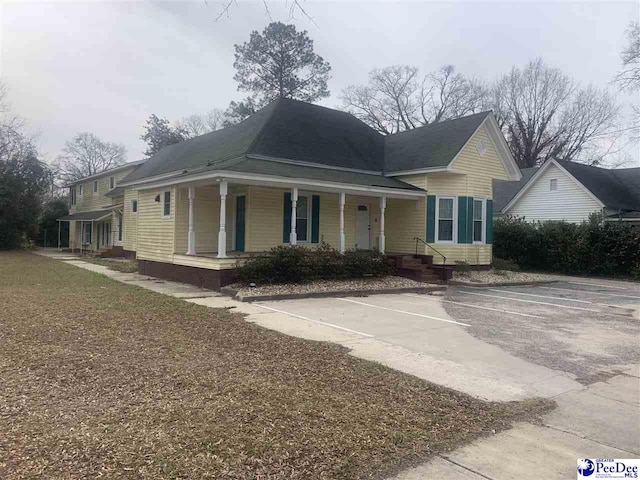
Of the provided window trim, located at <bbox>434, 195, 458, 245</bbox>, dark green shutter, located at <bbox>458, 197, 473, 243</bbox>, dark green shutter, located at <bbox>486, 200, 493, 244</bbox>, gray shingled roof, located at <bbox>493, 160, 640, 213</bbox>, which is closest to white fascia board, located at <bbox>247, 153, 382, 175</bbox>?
window trim, located at <bbox>434, 195, 458, 245</bbox>

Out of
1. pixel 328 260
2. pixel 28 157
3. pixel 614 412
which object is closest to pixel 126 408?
pixel 614 412

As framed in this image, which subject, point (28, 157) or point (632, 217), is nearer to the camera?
point (632, 217)

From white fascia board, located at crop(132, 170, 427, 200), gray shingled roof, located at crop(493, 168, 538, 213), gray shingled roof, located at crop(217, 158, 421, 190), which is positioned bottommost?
white fascia board, located at crop(132, 170, 427, 200)

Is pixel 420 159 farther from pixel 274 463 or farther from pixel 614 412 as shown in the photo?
pixel 274 463

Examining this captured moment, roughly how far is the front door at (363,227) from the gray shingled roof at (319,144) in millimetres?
1534

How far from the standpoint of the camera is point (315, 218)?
1677 cm

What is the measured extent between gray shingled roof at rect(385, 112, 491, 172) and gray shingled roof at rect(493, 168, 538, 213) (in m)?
11.6

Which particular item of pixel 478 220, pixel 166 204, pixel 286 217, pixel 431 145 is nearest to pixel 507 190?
pixel 478 220

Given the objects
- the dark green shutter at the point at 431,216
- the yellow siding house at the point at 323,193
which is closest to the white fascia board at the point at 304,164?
the yellow siding house at the point at 323,193

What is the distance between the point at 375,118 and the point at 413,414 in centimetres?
4465

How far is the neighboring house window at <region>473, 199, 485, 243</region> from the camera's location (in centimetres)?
1839

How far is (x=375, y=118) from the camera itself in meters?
46.5

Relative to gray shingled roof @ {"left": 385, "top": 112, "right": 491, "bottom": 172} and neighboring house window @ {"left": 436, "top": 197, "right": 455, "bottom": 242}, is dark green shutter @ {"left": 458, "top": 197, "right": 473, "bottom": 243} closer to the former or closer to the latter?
neighboring house window @ {"left": 436, "top": 197, "right": 455, "bottom": 242}

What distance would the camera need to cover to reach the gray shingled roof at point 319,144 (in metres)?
16.4
